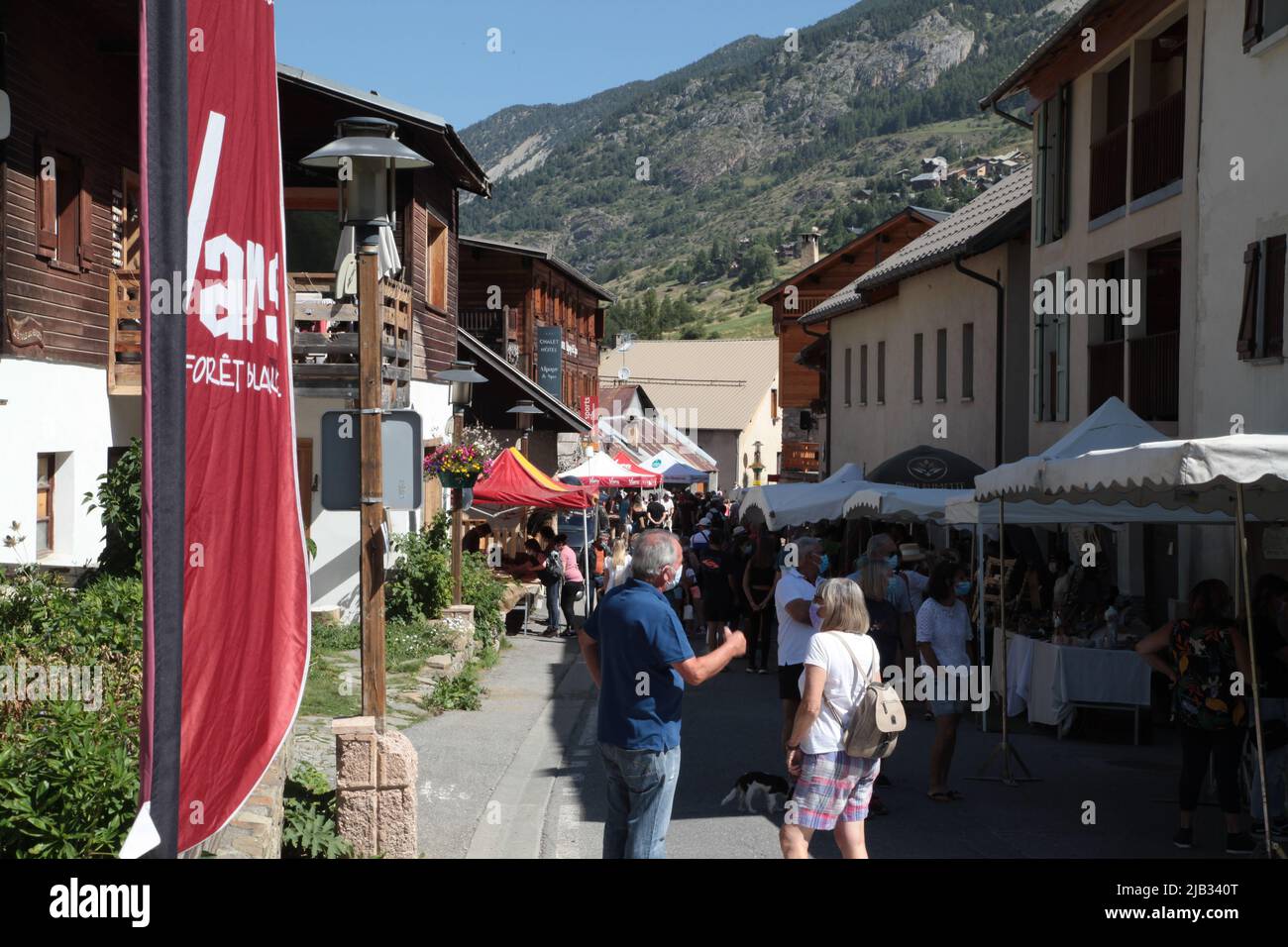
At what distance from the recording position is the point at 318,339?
674 inches

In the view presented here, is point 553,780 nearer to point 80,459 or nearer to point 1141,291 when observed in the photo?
point 80,459

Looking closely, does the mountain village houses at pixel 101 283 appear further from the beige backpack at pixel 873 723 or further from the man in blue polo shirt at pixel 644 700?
the beige backpack at pixel 873 723

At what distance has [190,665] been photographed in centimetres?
420

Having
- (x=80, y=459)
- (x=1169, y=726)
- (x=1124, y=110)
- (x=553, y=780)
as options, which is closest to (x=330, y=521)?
(x=80, y=459)

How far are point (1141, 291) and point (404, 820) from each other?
44.2 ft

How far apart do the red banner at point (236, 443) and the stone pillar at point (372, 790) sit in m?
2.29

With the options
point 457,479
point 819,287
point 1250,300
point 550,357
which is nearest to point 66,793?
point 1250,300

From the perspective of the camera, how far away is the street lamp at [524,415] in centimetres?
3050

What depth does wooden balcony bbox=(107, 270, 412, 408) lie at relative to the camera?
51.7 ft

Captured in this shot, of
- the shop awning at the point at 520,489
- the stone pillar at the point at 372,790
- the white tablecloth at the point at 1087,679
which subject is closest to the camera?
the stone pillar at the point at 372,790

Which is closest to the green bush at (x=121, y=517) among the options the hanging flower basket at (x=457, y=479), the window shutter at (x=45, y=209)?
the window shutter at (x=45, y=209)

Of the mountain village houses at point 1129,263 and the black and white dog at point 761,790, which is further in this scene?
the mountain village houses at point 1129,263

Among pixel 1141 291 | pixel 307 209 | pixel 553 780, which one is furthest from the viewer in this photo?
pixel 307 209

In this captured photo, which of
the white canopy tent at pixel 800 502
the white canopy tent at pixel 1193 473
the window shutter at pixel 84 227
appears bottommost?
the white canopy tent at pixel 800 502
